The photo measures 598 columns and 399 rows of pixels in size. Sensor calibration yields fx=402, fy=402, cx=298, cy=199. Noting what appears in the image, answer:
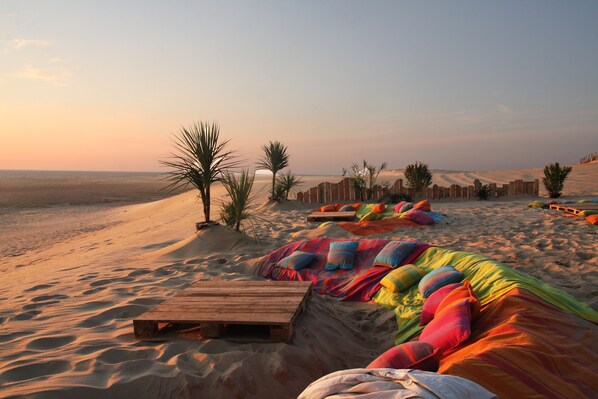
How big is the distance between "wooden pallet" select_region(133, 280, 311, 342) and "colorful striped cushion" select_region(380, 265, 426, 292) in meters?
0.90

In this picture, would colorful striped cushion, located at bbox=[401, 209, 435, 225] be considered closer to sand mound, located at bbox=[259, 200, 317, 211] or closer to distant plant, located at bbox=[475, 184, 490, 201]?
sand mound, located at bbox=[259, 200, 317, 211]

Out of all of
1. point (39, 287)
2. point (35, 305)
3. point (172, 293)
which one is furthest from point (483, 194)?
point (35, 305)

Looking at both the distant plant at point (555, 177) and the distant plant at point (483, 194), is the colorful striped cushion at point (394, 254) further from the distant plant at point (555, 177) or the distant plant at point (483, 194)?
the distant plant at point (555, 177)

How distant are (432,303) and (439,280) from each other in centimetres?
46

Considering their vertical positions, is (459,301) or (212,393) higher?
(459,301)

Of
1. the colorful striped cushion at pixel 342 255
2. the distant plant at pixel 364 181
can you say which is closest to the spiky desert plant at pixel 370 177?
the distant plant at pixel 364 181

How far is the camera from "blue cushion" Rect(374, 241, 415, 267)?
4.69 m

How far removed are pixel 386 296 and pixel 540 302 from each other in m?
1.58

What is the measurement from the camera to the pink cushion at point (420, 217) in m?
7.99

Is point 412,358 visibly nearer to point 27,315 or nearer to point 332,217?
point 27,315

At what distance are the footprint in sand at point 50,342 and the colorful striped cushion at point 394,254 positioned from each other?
10.6 feet

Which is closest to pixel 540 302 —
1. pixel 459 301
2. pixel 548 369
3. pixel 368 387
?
pixel 459 301

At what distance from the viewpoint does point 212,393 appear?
93.1 inches

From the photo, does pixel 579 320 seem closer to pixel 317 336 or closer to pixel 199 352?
pixel 317 336
